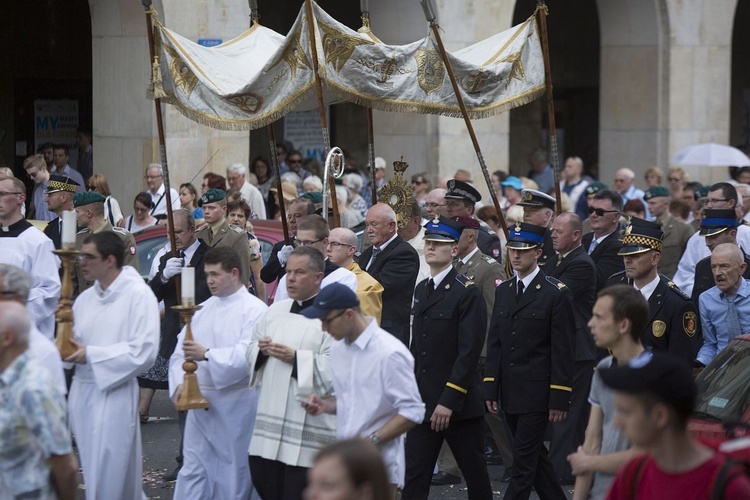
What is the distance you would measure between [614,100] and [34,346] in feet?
56.2

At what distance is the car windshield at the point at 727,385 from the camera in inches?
261

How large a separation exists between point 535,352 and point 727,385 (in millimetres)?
1315

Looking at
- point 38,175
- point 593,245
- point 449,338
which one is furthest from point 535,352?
point 38,175

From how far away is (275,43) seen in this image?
10.8 meters

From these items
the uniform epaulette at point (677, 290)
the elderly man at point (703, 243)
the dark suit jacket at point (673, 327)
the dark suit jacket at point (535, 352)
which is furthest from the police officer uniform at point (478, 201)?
the dark suit jacket at point (673, 327)

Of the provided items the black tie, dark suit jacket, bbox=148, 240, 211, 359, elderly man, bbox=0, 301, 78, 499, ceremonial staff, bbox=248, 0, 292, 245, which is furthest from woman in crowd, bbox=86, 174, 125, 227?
elderly man, bbox=0, 301, 78, 499

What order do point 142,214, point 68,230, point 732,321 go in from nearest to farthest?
point 68,230 → point 732,321 → point 142,214

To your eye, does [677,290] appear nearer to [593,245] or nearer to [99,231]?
[593,245]

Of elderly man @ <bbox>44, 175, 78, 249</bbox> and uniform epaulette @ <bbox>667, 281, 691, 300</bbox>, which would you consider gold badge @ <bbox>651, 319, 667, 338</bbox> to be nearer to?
uniform epaulette @ <bbox>667, 281, 691, 300</bbox>

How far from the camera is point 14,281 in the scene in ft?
20.5

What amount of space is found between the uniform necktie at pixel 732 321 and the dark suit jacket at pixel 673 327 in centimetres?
106

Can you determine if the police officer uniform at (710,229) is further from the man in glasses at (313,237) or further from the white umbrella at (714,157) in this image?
the white umbrella at (714,157)

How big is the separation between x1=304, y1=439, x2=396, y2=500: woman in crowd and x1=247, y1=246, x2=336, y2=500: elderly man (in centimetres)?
282

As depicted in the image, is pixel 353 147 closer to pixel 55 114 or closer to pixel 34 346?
pixel 55 114
